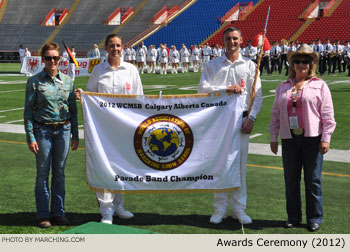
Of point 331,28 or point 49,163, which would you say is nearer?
point 49,163

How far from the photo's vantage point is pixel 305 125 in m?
4.95

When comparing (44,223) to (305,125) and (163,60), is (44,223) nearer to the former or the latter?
(305,125)

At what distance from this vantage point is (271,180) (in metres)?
7.18

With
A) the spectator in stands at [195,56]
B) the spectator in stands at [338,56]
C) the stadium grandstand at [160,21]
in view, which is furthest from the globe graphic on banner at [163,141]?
the stadium grandstand at [160,21]

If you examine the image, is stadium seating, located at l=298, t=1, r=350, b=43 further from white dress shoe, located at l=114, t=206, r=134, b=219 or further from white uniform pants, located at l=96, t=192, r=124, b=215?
white uniform pants, located at l=96, t=192, r=124, b=215

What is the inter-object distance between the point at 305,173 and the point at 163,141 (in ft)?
4.40

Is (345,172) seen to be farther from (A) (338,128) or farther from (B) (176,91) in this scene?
(B) (176,91)

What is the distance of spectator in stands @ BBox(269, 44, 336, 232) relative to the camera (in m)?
4.94

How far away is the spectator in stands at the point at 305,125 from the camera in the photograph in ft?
16.2

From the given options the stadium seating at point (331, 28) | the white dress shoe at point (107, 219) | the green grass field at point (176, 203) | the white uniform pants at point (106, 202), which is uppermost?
the stadium seating at point (331, 28)

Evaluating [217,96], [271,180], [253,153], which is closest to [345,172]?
[271,180]

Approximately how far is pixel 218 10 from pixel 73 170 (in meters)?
43.0

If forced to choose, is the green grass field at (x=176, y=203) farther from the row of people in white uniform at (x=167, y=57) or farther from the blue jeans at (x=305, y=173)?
the row of people in white uniform at (x=167, y=57)

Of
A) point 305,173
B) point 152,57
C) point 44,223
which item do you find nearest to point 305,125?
point 305,173
